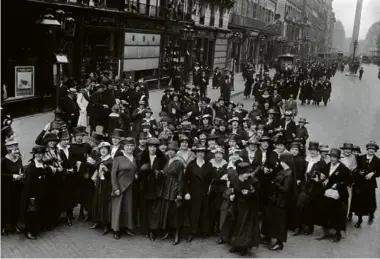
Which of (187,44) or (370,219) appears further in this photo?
(187,44)

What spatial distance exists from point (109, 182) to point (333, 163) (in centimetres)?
383

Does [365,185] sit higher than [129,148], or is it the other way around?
[129,148]

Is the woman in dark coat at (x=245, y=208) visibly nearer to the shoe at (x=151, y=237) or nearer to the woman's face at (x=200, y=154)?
the woman's face at (x=200, y=154)

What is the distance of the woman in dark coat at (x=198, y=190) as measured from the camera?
26.2ft

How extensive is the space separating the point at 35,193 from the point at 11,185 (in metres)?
0.40

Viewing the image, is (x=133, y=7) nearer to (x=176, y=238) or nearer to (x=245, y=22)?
(x=176, y=238)

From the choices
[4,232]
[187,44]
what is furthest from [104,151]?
[187,44]

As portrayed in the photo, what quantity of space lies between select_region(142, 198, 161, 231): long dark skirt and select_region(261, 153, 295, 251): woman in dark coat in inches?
69.5

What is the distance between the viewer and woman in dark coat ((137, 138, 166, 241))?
26.3 feet

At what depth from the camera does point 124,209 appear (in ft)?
26.3

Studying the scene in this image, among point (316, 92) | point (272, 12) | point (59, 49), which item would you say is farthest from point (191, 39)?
point (272, 12)

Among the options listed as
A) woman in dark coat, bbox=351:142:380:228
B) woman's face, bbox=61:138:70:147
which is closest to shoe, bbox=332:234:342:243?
woman in dark coat, bbox=351:142:380:228

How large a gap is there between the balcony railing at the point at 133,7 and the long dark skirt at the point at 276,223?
11093 millimetres

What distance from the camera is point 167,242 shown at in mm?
7992
